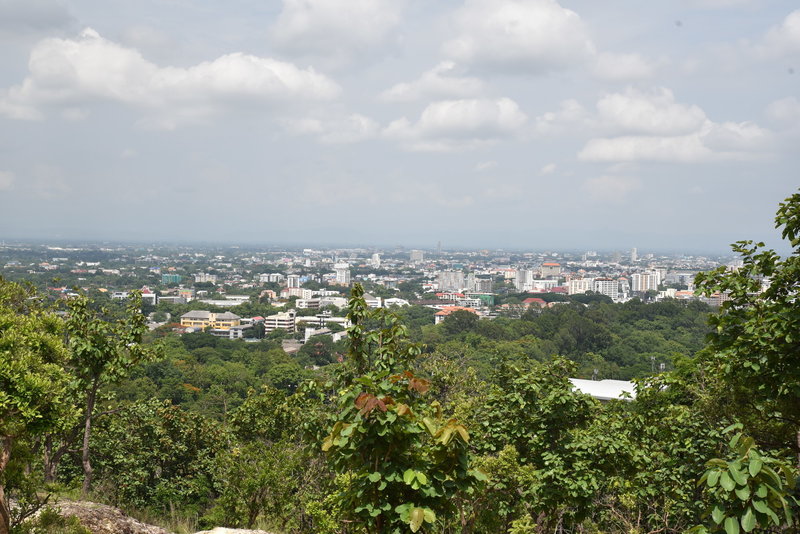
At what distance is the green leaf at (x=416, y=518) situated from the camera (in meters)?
2.51

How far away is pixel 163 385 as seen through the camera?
28.0m

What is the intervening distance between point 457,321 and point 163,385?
1178 inches

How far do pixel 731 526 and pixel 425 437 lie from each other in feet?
9.91

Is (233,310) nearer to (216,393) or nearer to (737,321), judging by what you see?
(216,393)

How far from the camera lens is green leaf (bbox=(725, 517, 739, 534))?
1.81m

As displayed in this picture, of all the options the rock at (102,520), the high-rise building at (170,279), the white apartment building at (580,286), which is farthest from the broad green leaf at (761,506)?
the white apartment building at (580,286)

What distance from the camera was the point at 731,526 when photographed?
1.82 m

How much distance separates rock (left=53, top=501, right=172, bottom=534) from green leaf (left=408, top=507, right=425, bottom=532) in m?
3.43

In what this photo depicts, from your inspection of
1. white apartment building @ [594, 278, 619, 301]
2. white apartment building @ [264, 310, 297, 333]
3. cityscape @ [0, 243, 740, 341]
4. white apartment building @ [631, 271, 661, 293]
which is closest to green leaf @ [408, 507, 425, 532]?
cityscape @ [0, 243, 740, 341]

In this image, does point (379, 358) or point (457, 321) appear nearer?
point (379, 358)

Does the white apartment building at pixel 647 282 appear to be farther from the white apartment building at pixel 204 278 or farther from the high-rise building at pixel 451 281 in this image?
the white apartment building at pixel 204 278

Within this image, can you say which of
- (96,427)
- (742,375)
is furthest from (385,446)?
(96,427)

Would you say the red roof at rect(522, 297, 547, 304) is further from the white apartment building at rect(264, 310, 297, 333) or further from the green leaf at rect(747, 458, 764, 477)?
the green leaf at rect(747, 458, 764, 477)

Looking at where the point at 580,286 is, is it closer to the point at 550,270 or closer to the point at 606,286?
the point at 606,286
